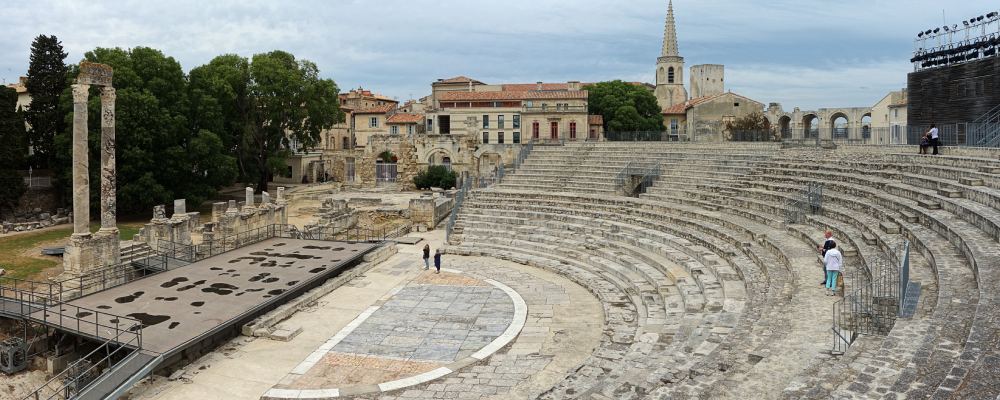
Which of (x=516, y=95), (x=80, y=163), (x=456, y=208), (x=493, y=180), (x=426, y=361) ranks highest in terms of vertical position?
(x=516, y=95)

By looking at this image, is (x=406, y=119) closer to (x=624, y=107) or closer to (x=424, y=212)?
(x=624, y=107)

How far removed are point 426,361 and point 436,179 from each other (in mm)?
30461

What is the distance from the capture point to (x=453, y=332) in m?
14.4

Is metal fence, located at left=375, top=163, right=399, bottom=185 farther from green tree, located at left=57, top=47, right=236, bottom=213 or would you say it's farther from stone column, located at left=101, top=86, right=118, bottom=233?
stone column, located at left=101, top=86, right=118, bottom=233

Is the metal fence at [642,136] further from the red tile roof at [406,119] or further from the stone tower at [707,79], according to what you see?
the stone tower at [707,79]

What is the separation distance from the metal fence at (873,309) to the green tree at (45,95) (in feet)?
124

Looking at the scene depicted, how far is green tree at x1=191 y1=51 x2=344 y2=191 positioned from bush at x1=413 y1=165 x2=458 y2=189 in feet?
24.1

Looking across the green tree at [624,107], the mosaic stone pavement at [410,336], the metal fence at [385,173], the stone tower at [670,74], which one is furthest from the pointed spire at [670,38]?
the mosaic stone pavement at [410,336]

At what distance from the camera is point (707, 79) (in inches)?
3078

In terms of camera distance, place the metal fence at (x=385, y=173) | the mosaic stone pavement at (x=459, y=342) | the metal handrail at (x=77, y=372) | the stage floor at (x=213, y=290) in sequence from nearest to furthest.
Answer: the metal handrail at (x=77, y=372) < the mosaic stone pavement at (x=459, y=342) < the stage floor at (x=213, y=290) < the metal fence at (x=385, y=173)

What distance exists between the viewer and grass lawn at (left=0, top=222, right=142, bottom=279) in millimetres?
21938

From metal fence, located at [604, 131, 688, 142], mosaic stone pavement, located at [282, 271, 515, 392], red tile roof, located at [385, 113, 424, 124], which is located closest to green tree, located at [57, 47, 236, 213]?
red tile roof, located at [385, 113, 424, 124]

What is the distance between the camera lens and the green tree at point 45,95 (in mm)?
35344

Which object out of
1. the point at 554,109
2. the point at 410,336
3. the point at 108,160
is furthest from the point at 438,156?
the point at 410,336
